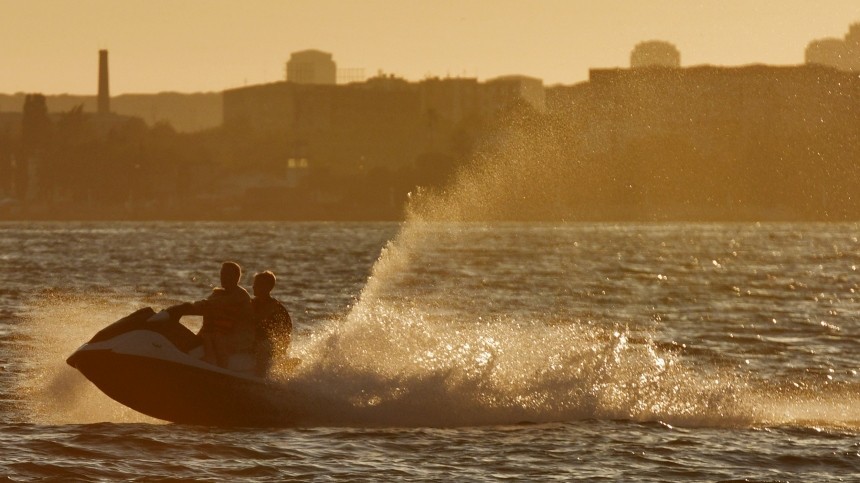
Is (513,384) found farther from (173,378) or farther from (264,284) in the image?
(173,378)

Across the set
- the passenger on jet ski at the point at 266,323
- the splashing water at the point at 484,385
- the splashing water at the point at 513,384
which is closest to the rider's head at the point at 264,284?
the passenger on jet ski at the point at 266,323

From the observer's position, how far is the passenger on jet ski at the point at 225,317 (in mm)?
20812

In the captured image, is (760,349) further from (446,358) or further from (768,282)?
(768,282)

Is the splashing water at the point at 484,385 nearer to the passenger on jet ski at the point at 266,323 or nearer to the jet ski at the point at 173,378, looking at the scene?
the passenger on jet ski at the point at 266,323

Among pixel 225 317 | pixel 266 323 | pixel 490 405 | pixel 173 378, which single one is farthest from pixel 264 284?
pixel 490 405

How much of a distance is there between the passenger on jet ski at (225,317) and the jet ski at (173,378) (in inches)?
5.1

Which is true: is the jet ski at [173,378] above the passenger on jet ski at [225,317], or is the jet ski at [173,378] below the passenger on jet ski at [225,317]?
below

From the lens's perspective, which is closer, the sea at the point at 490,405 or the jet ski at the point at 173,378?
the sea at the point at 490,405

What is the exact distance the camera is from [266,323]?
21250 millimetres

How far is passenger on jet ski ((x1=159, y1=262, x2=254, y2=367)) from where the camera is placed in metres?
20.8

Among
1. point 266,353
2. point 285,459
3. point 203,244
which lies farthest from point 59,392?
point 203,244

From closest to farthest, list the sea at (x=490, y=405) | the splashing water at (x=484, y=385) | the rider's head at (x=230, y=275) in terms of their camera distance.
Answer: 1. the sea at (x=490, y=405)
2. the rider's head at (x=230, y=275)
3. the splashing water at (x=484, y=385)

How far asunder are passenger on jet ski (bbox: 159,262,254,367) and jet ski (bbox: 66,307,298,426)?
0.42 feet

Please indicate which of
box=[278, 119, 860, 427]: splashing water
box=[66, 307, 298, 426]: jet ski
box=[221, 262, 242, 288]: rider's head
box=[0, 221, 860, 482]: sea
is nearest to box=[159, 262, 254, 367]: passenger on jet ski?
box=[221, 262, 242, 288]: rider's head
